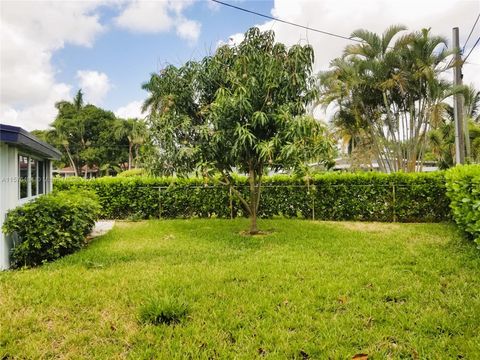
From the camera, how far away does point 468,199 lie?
619 cm

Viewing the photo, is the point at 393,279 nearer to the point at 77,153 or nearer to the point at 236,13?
the point at 236,13

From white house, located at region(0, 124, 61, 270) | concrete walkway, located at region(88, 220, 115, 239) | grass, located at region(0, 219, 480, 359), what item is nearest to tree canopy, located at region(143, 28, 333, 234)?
grass, located at region(0, 219, 480, 359)

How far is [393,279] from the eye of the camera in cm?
437

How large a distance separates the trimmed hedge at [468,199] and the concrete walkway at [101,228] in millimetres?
8073

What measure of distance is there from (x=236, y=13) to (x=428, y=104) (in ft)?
28.7

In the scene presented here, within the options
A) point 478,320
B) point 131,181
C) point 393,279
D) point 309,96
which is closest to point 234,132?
point 309,96

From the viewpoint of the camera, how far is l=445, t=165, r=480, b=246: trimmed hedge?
18.9ft

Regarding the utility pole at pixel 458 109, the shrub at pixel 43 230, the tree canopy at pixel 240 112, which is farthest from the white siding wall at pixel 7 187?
the utility pole at pixel 458 109

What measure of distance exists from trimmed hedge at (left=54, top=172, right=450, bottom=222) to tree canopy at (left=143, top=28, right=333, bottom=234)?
2.54 m

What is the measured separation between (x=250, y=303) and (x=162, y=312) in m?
0.95

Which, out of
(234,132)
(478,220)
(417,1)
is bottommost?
(478,220)

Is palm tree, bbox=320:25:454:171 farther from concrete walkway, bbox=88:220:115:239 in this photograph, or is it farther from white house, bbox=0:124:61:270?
white house, bbox=0:124:61:270

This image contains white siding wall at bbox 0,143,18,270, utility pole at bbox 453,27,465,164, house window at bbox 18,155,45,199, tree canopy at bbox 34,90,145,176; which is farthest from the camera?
tree canopy at bbox 34,90,145,176

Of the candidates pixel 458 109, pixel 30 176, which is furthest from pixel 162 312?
pixel 458 109
